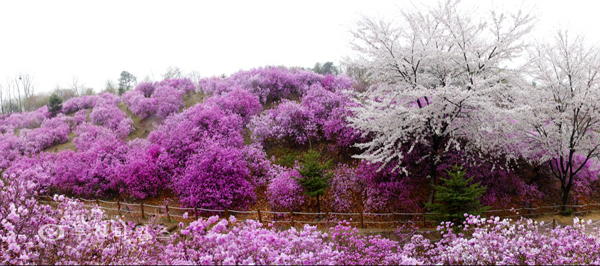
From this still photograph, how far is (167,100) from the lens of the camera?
21984 mm

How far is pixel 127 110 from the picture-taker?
2447cm

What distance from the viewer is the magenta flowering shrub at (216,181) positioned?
38.7 ft

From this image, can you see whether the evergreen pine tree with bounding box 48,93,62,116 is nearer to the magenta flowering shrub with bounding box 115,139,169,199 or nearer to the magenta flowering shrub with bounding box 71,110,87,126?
the magenta flowering shrub with bounding box 71,110,87,126

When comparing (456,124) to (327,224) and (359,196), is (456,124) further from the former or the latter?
(327,224)

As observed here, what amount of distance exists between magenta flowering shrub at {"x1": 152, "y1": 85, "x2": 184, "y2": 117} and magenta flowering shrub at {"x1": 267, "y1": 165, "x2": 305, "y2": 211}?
42.4ft

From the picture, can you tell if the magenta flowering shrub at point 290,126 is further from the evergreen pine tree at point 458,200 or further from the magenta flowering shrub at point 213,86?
the evergreen pine tree at point 458,200

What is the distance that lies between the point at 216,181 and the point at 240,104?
7027mm

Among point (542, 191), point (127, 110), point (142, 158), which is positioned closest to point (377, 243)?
point (542, 191)

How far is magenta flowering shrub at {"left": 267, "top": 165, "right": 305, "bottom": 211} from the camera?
11312 mm

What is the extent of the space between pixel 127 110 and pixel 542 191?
96.8 feet

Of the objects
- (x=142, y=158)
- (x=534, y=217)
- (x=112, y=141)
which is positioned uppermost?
(x=112, y=141)

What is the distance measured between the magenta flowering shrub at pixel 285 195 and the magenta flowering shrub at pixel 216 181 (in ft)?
3.60

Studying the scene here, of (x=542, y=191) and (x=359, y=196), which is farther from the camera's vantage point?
(x=542, y=191)

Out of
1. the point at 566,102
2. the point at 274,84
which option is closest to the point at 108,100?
the point at 274,84
